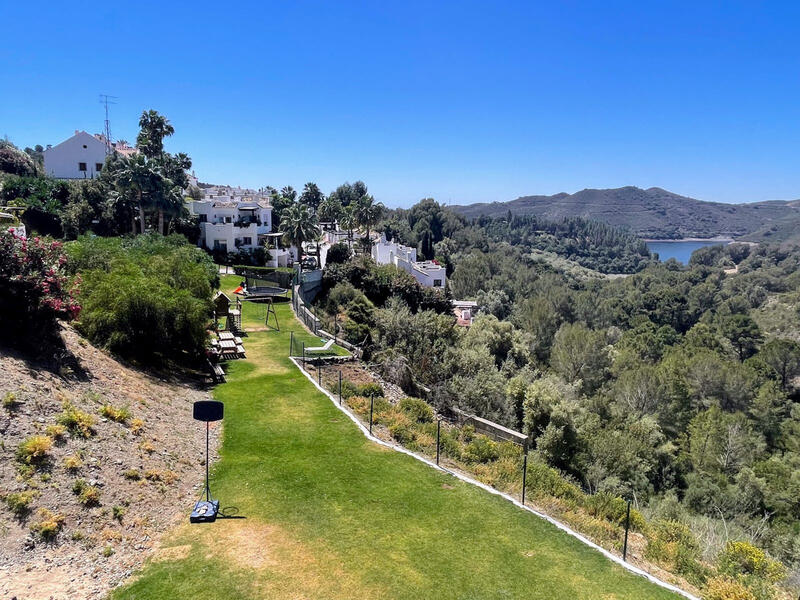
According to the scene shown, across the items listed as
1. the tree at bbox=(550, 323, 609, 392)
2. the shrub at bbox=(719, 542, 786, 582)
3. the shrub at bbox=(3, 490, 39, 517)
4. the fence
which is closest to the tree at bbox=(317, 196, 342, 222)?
the tree at bbox=(550, 323, 609, 392)

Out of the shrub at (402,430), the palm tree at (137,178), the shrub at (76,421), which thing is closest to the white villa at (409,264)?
the palm tree at (137,178)

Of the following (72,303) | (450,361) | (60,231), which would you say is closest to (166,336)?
(72,303)

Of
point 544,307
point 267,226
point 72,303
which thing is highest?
point 267,226

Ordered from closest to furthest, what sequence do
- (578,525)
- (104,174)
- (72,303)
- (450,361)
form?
(578,525) < (72,303) < (450,361) < (104,174)

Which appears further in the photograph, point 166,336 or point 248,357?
point 248,357

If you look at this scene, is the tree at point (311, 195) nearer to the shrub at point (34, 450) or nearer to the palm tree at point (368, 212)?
the palm tree at point (368, 212)

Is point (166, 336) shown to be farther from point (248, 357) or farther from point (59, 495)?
point (59, 495)

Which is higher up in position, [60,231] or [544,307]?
[60,231]
